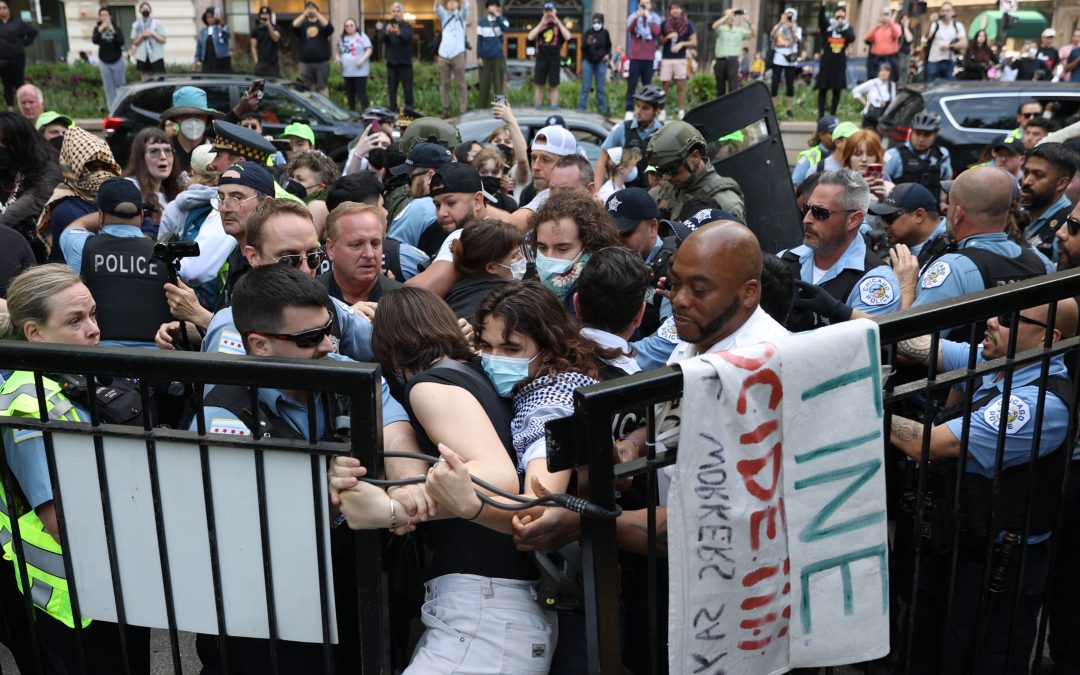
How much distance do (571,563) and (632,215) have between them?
2.60m

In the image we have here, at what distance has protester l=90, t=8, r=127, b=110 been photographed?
58.6 ft

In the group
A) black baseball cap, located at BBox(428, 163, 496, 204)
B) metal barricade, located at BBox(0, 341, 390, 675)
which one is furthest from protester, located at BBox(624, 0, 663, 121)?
metal barricade, located at BBox(0, 341, 390, 675)

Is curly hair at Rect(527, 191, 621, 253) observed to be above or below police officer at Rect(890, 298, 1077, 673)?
above

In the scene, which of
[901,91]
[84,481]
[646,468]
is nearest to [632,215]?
[646,468]

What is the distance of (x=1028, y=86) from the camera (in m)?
12.5

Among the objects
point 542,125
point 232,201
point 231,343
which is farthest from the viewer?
point 542,125

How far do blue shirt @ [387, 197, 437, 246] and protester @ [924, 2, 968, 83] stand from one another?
1582 cm

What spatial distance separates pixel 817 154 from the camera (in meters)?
9.51

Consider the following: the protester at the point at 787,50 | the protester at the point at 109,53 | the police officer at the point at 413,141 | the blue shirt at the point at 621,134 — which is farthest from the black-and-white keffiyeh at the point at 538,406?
the protester at the point at 109,53

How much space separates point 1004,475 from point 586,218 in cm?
214

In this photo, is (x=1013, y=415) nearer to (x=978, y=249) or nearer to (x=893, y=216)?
(x=978, y=249)

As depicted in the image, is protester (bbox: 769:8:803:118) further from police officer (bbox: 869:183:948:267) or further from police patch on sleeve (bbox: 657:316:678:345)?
police patch on sleeve (bbox: 657:316:678:345)

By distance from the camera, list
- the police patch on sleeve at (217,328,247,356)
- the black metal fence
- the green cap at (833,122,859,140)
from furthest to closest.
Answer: the green cap at (833,122,859,140) → the police patch on sleeve at (217,328,247,356) → the black metal fence

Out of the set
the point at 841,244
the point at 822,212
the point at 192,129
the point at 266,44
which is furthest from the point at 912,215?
the point at 266,44
